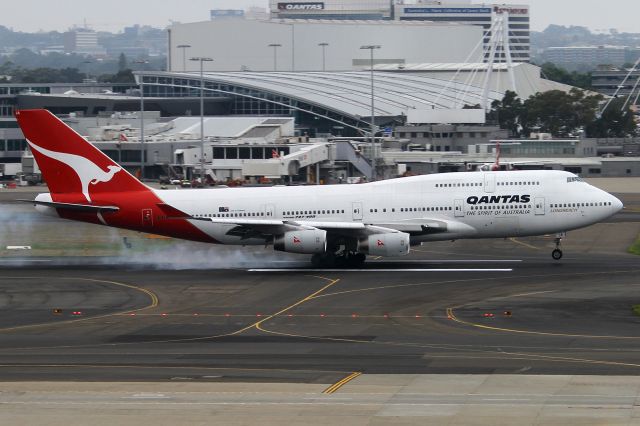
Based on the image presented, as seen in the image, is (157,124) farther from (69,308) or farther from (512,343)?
(512,343)

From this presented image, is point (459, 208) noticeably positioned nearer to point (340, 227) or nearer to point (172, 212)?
point (340, 227)

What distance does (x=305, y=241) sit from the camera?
62.7 m

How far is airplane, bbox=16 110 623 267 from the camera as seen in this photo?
6419cm

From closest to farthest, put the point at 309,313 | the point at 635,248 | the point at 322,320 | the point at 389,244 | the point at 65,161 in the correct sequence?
the point at 322,320 → the point at 309,313 → the point at 389,244 → the point at 65,161 → the point at 635,248

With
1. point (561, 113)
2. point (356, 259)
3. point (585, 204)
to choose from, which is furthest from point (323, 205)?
point (561, 113)

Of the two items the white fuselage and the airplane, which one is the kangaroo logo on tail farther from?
the white fuselage

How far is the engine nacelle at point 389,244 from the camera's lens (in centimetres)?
6219

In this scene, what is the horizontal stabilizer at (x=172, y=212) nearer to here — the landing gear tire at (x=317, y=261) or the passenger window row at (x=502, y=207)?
the landing gear tire at (x=317, y=261)

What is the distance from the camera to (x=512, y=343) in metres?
42.4

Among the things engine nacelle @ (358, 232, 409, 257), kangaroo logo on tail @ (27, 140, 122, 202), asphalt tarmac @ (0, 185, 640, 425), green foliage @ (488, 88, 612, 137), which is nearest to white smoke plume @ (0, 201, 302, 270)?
asphalt tarmac @ (0, 185, 640, 425)

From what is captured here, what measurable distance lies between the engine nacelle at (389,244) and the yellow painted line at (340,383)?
24.8 meters

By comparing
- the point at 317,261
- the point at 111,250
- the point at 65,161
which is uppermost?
the point at 65,161

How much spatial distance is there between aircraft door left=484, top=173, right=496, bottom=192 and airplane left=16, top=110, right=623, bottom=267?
2.0 inches

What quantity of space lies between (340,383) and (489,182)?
30.6 meters
